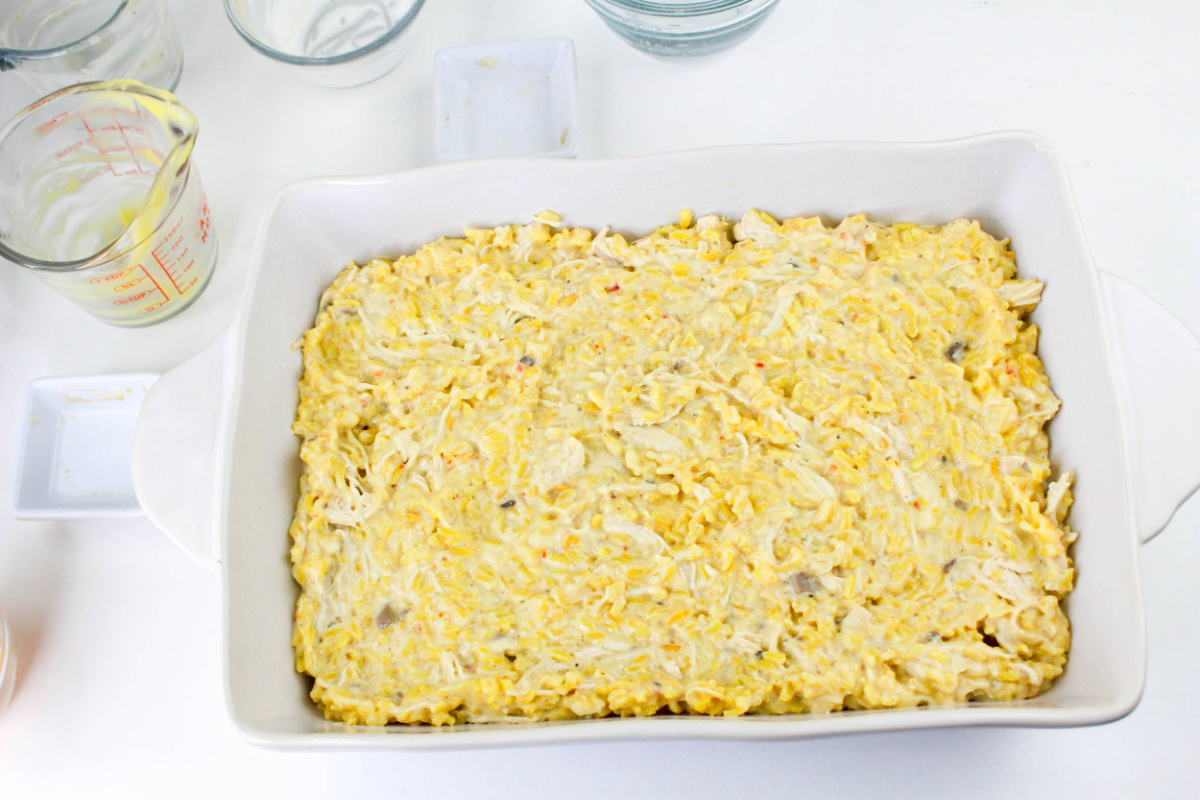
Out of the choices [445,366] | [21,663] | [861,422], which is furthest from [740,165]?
[21,663]

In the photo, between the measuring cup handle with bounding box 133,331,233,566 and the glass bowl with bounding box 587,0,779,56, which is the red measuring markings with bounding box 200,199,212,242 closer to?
the measuring cup handle with bounding box 133,331,233,566

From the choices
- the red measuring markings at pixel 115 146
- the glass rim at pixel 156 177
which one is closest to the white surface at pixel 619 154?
the red measuring markings at pixel 115 146

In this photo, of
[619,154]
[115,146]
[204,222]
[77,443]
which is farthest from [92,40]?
[619,154]

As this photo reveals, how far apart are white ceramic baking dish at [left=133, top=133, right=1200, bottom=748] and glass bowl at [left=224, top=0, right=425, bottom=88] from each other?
484mm

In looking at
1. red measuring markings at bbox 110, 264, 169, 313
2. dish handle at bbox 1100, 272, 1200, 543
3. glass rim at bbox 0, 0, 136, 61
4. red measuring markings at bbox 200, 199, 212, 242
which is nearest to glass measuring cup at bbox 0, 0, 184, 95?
glass rim at bbox 0, 0, 136, 61

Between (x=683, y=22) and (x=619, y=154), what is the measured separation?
0.26m

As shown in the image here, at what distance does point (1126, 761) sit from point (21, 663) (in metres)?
1.77

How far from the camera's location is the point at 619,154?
172cm

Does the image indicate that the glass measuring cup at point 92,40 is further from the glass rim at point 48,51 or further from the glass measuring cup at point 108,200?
the glass measuring cup at point 108,200

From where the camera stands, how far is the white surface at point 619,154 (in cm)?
135

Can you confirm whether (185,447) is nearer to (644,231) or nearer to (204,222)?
(204,222)

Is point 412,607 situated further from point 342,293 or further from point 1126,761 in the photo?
point 1126,761

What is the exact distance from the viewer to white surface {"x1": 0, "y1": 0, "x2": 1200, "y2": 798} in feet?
4.42

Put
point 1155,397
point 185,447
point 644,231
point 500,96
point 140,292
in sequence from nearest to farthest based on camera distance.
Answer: point 1155,397 < point 185,447 < point 644,231 < point 140,292 < point 500,96
